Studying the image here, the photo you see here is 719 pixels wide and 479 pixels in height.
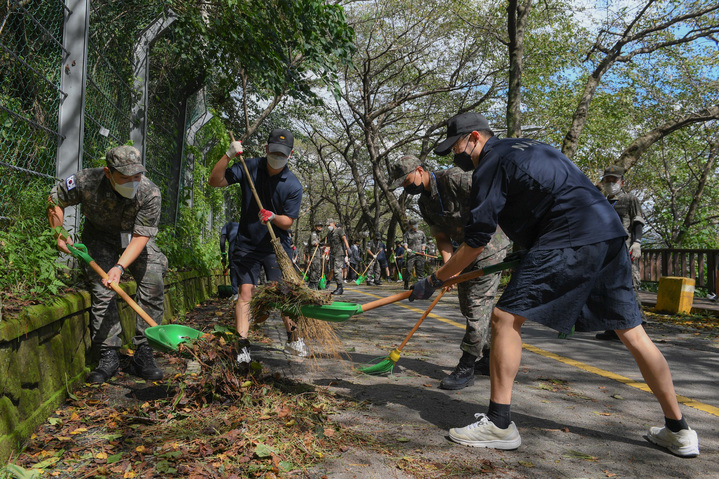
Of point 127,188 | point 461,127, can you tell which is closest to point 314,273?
point 127,188

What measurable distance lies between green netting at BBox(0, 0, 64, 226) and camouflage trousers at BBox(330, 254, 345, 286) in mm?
10847

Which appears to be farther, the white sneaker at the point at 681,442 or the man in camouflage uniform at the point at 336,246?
the man in camouflage uniform at the point at 336,246

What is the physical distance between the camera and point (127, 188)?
411 centimetres

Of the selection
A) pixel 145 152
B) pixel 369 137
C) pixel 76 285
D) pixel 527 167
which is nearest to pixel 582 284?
pixel 527 167

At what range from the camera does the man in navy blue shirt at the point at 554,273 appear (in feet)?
9.80

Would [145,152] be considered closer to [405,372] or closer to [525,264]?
[405,372]

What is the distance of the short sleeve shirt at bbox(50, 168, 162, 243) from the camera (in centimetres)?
414

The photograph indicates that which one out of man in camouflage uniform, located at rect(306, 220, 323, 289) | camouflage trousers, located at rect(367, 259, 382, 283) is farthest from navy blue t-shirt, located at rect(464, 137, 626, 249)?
camouflage trousers, located at rect(367, 259, 382, 283)

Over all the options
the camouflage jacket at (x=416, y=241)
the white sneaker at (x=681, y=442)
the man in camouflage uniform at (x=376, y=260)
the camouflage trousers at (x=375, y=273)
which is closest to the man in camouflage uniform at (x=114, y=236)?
the white sneaker at (x=681, y=442)

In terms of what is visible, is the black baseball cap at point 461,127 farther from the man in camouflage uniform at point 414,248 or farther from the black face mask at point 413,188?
the man in camouflage uniform at point 414,248

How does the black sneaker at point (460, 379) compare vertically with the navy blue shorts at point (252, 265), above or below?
below

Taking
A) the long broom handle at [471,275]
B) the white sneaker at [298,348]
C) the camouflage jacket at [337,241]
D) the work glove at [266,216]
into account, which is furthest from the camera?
the camouflage jacket at [337,241]

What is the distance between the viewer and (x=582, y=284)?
300cm

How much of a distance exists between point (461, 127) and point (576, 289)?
123 centimetres
